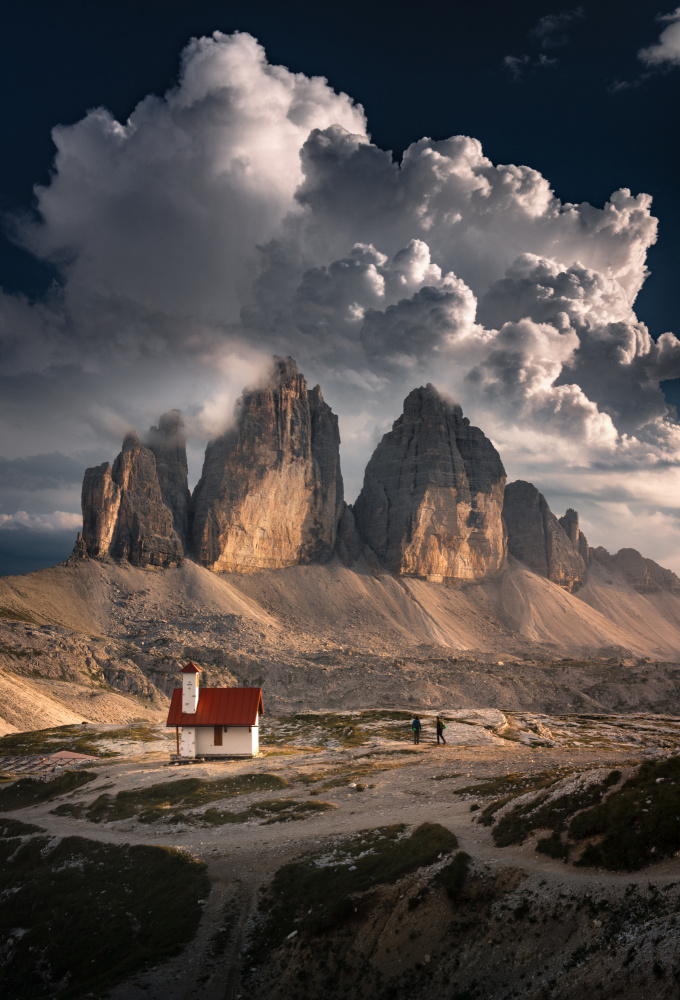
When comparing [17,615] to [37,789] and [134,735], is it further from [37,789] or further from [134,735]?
[37,789]

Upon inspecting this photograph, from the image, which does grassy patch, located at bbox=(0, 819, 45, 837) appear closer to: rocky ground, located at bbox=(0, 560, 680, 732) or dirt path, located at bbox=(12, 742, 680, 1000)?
dirt path, located at bbox=(12, 742, 680, 1000)

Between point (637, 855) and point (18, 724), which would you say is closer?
point (637, 855)

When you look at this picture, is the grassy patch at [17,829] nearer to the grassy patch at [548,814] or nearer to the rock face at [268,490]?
the grassy patch at [548,814]

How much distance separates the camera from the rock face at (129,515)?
147 meters

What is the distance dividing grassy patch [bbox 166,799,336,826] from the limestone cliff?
12452cm

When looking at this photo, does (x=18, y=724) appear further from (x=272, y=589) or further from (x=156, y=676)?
(x=272, y=589)

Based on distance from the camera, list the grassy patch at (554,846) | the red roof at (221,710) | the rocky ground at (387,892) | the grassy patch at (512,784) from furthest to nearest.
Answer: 1. the red roof at (221,710)
2. the grassy patch at (512,784)
3. the grassy patch at (554,846)
4. the rocky ground at (387,892)

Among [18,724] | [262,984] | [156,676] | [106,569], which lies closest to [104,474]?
[106,569]

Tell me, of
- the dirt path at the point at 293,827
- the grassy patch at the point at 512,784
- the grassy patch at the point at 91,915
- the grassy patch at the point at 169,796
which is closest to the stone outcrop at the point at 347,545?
the dirt path at the point at 293,827

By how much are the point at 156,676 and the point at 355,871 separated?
3285 inches

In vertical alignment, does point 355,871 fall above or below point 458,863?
below

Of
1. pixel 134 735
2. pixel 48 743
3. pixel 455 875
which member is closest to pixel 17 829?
pixel 48 743

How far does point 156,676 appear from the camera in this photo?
314 feet

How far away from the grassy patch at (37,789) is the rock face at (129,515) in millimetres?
108159
